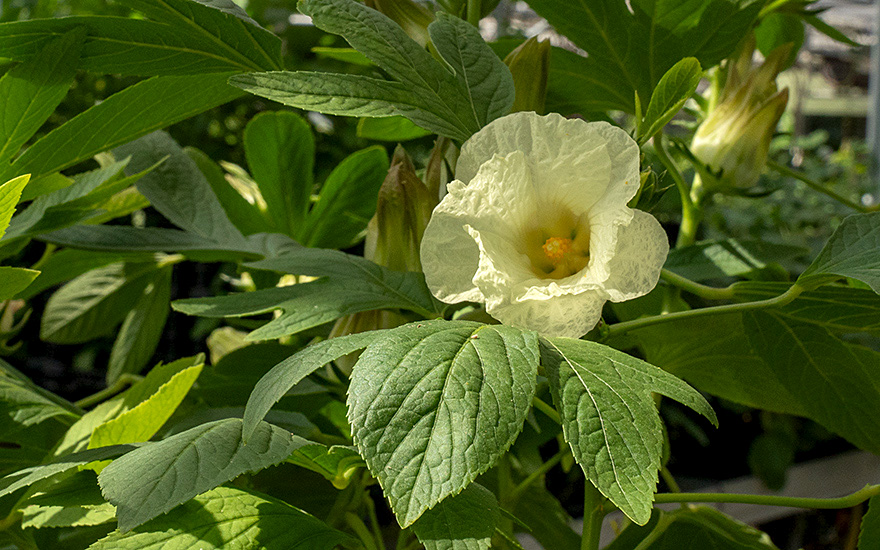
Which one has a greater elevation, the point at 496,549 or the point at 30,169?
the point at 30,169

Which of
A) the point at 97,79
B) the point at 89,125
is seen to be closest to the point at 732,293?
the point at 89,125

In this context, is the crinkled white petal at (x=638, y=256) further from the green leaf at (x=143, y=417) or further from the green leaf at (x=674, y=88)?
the green leaf at (x=143, y=417)

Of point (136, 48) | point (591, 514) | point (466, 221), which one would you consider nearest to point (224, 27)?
point (136, 48)

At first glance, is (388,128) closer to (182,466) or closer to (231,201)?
(231,201)

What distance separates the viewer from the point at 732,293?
1.10ft

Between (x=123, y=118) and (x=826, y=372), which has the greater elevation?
(x=123, y=118)

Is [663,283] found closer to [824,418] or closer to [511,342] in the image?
[824,418]

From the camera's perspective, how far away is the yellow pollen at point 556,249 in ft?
1.00

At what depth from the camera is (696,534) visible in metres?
0.37

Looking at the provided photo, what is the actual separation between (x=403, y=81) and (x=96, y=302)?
37cm

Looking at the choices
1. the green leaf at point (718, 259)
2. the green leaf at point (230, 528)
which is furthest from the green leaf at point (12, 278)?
the green leaf at point (718, 259)

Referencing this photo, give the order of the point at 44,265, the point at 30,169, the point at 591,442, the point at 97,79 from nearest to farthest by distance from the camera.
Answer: the point at 591,442 < the point at 30,169 < the point at 44,265 < the point at 97,79

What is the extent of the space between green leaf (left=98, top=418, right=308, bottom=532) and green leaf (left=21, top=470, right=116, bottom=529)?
1.4 inches

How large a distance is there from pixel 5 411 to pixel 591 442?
29cm
